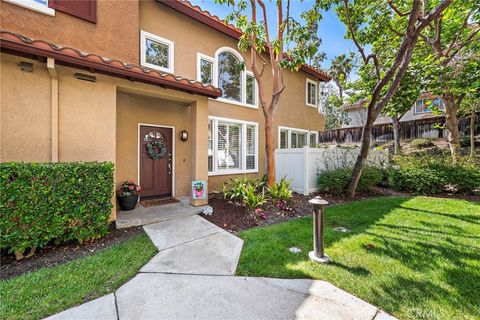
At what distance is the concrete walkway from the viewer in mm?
2334

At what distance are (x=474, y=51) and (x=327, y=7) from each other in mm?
7568

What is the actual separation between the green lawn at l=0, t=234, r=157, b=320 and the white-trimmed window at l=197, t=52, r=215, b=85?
6.52m

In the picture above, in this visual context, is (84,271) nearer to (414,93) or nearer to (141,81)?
(141,81)

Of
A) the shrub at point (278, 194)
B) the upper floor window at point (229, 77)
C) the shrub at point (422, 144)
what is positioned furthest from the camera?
the shrub at point (422, 144)

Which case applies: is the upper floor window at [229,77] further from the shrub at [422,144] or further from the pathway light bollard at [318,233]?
the shrub at [422,144]

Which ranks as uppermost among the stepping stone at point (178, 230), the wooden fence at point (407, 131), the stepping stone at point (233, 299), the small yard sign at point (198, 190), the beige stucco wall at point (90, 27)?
the beige stucco wall at point (90, 27)

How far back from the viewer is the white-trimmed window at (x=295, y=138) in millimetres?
11198

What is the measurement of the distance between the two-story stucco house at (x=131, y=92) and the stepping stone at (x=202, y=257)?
2.51 m

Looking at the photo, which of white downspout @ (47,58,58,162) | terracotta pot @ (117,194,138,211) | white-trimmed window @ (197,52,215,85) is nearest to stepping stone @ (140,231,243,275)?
terracotta pot @ (117,194,138,211)

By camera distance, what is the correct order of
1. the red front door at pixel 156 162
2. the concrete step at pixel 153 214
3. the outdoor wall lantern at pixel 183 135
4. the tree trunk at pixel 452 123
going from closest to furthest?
the concrete step at pixel 153 214 < the red front door at pixel 156 162 < the outdoor wall lantern at pixel 183 135 < the tree trunk at pixel 452 123

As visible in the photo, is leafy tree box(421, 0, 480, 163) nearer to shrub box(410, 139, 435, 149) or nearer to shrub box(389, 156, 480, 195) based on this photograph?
shrub box(389, 156, 480, 195)

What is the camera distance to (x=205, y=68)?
8.33 meters

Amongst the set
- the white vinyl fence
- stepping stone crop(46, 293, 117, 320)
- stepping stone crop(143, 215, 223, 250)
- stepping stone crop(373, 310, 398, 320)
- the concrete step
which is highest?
the white vinyl fence

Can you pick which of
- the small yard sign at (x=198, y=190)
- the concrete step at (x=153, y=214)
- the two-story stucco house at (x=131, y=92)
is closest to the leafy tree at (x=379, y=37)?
the two-story stucco house at (x=131, y=92)
